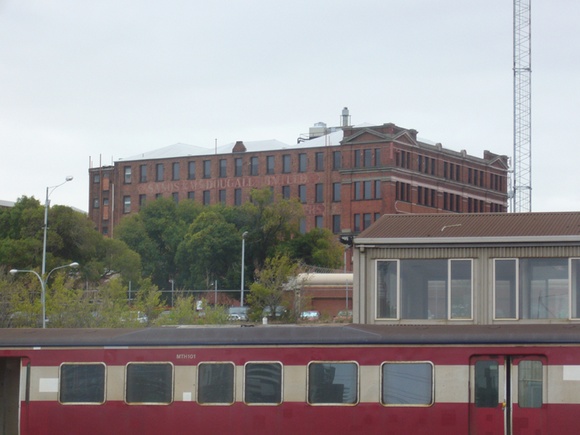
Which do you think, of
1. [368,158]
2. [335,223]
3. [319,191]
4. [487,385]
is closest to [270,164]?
[319,191]

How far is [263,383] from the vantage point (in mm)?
24984

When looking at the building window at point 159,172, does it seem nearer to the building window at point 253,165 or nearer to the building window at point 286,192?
the building window at point 253,165

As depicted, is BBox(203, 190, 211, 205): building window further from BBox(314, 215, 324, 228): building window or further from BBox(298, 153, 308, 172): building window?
BBox(314, 215, 324, 228): building window

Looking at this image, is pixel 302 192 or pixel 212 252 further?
pixel 302 192

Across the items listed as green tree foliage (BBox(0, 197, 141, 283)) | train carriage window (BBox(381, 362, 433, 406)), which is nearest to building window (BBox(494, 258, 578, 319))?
train carriage window (BBox(381, 362, 433, 406))

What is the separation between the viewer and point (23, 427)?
26047 mm


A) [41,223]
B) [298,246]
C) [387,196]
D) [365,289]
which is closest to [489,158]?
[387,196]

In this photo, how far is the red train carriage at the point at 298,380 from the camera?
23672mm

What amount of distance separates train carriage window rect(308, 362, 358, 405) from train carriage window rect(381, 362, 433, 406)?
2.07 feet

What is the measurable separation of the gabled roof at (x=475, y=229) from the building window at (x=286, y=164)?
105095 millimetres

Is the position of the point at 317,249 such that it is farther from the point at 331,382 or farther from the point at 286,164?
the point at 331,382

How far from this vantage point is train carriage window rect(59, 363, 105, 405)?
84.5ft

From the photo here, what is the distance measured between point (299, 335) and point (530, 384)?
4.69m

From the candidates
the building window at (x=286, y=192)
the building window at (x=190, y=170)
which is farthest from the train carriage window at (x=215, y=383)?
the building window at (x=190, y=170)
